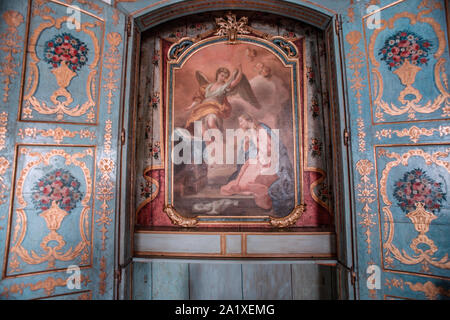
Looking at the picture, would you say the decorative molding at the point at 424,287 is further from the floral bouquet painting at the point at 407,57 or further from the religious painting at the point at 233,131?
the floral bouquet painting at the point at 407,57

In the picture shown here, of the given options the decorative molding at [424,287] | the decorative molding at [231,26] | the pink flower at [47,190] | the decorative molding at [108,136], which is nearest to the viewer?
the decorative molding at [424,287]

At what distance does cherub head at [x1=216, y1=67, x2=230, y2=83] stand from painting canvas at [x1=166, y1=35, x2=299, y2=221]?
1cm

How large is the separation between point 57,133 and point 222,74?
183 cm

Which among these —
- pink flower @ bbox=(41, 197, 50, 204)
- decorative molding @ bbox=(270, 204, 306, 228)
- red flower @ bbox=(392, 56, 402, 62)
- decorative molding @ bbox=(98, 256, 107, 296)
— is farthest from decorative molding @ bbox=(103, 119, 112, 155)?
red flower @ bbox=(392, 56, 402, 62)

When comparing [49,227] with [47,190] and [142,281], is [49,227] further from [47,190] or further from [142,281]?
[142,281]

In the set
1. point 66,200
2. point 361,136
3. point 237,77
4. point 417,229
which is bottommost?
point 417,229

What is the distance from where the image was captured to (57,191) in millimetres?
2291

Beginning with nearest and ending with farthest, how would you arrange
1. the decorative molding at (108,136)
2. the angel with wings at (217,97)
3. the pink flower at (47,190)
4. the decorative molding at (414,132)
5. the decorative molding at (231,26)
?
the decorative molding at (414,132) → the pink flower at (47,190) → the decorative molding at (108,136) → the angel with wings at (217,97) → the decorative molding at (231,26)

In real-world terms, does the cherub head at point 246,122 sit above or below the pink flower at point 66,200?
above

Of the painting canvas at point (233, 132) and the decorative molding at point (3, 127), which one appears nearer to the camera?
the decorative molding at point (3, 127)

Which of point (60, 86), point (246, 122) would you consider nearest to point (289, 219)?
point (246, 122)

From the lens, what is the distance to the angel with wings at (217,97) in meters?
2.89

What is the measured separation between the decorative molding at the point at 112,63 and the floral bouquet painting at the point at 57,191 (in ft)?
2.44

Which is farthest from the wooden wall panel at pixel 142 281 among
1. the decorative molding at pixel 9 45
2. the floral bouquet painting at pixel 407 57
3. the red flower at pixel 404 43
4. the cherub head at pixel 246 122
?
the red flower at pixel 404 43
